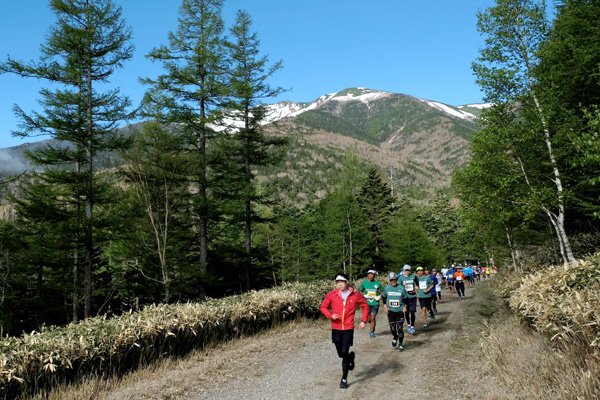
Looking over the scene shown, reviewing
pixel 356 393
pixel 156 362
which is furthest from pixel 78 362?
pixel 356 393

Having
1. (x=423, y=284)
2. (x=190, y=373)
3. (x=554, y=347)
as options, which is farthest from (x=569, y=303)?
(x=423, y=284)

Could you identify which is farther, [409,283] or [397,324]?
[409,283]

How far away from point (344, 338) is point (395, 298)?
3246mm

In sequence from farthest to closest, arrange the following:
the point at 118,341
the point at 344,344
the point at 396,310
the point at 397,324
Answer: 1. the point at 396,310
2. the point at 397,324
3. the point at 118,341
4. the point at 344,344

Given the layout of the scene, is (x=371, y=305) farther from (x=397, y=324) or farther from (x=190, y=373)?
(x=190, y=373)

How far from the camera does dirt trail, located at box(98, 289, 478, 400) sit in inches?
239

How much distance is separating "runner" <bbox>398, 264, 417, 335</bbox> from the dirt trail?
55 centimetres

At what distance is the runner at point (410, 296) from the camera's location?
428 inches

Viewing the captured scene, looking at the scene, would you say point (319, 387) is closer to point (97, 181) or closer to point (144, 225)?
point (144, 225)

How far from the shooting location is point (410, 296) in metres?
11.1

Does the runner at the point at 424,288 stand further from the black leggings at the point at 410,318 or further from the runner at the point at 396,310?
the runner at the point at 396,310

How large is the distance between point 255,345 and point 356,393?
4.03 m

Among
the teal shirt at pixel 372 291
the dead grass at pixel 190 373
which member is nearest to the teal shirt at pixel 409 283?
the teal shirt at pixel 372 291

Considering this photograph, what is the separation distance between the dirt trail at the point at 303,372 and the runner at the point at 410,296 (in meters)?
0.55
